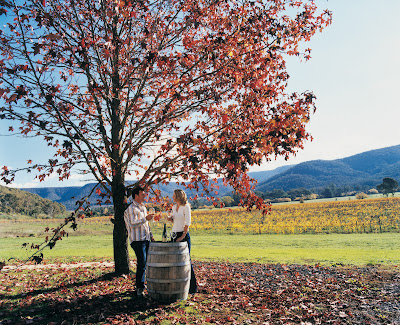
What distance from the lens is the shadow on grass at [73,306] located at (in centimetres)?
646

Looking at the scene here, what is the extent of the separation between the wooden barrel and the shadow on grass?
35cm

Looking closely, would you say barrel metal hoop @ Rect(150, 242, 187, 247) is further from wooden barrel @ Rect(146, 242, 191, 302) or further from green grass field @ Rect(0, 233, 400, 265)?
green grass field @ Rect(0, 233, 400, 265)

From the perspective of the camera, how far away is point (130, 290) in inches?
331

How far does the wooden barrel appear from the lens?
6945mm

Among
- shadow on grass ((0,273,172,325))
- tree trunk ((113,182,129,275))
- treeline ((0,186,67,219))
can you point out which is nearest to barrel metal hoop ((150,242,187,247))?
shadow on grass ((0,273,172,325))

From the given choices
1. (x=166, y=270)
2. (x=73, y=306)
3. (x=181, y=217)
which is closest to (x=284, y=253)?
(x=181, y=217)

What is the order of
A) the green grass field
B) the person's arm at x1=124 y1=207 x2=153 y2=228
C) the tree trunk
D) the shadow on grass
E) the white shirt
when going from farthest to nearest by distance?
1. the green grass field
2. the tree trunk
3. the white shirt
4. the person's arm at x1=124 y1=207 x2=153 y2=228
5. the shadow on grass

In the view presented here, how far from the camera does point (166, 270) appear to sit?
694cm

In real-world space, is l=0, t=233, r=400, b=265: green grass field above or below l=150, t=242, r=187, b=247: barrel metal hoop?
below

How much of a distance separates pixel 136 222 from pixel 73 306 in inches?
93.0

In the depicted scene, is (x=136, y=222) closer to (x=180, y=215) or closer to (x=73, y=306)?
(x=180, y=215)

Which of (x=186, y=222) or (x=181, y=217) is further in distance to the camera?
(x=181, y=217)

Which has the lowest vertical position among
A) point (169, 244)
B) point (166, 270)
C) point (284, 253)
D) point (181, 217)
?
point (284, 253)

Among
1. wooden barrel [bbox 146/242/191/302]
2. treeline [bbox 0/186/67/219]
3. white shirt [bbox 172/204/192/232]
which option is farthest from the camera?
treeline [bbox 0/186/67/219]
